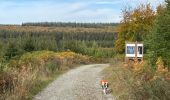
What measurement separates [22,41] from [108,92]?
47223mm

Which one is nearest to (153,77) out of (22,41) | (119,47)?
(119,47)

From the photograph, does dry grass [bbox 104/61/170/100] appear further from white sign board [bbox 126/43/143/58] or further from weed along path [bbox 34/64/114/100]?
white sign board [bbox 126/43/143/58]

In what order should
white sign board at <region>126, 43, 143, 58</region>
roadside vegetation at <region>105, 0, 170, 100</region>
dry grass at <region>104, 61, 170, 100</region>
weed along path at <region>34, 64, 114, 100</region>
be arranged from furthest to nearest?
white sign board at <region>126, 43, 143, 58</region> < weed along path at <region>34, 64, 114, 100</region> < roadside vegetation at <region>105, 0, 170, 100</region> < dry grass at <region>104, 61, 170, 100</region>

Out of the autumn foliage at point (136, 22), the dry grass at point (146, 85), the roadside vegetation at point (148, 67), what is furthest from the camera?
the autumn foliage at point (136, 22)

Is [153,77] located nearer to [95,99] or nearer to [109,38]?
[95,99]

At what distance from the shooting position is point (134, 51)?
26.3m

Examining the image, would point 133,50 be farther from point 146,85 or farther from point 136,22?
point 136,22

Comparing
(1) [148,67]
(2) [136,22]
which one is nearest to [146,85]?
(1) [148,67]

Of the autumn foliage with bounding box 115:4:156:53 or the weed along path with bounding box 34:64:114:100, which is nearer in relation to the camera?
the weed along path with bounding box 34:64:114:100

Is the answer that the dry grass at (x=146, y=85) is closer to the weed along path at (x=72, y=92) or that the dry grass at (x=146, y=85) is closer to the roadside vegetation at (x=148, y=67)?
the roadside vegetation at (x=148, y=67)

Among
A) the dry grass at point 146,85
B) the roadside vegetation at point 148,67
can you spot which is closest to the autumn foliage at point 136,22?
the roadside vegetation at point 148,67

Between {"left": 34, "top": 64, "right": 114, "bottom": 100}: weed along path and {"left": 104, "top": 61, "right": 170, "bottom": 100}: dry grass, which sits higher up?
{"left": 104, "top": 61, "right": 170, "bottom": 100}: dry grass

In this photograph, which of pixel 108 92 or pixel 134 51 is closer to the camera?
pixel 108 92

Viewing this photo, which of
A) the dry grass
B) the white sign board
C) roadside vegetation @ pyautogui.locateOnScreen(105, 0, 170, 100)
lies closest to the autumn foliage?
roadside vegetation @ pyautogui.locateOnScreen(105, 0, 170, 100)
